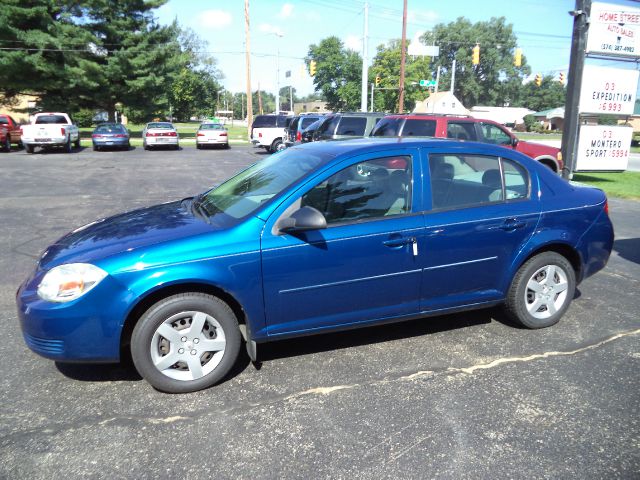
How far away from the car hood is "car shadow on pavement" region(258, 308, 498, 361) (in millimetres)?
1168

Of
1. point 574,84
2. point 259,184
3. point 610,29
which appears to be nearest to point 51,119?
point 574,84

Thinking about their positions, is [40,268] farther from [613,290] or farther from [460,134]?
[460,134]

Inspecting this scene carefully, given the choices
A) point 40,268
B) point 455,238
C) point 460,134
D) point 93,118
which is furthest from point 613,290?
point 93,118

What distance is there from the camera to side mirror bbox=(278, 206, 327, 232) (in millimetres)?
3264

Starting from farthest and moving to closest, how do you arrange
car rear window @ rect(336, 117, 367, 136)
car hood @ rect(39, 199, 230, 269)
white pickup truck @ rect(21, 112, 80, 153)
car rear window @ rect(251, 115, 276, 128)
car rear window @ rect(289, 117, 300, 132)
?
1. car rear window @ rect(251, 115, 276, 128)
2. white pickup truck @ rect(21, 112, 80, 153)
3. car rear window @ rect(289, 117, 300, 132)
4. car rear window @ rect(336, 117, 367, 136)
5. car hood @ rect(39, 199, 230, 269)

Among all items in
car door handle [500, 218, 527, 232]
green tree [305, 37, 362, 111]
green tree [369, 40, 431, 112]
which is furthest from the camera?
green tree [305, 37, 362, 111]

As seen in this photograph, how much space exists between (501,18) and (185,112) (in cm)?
7865

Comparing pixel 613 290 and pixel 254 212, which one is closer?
pixel 254 212

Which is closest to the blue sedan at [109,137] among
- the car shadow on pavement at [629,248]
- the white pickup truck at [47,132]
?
the white pickup truck at [47,132]

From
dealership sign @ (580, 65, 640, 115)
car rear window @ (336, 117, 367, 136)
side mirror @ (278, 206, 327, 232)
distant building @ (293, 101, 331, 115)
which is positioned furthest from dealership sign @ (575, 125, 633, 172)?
distant building @ (293, 101, 331, 115)

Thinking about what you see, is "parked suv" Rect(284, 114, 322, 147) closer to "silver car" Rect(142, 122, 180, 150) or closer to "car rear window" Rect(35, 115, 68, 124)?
"silver car" Rect(142, 122, 180, 150)

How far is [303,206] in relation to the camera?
347 cm

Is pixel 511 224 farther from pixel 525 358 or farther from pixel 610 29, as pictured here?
pixel 610 29

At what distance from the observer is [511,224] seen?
406 cm
